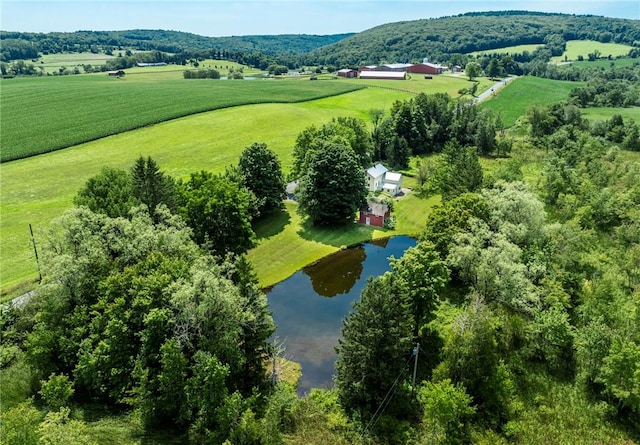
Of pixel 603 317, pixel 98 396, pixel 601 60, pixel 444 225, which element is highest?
pixel 601 60


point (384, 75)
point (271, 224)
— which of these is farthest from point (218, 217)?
point (384, 75)

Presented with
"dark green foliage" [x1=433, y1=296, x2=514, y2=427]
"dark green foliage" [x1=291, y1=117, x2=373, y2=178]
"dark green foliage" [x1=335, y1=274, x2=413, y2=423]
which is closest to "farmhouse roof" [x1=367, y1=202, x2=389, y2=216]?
"dark green foliage" [x1=291, y1=117, x2=373, y2=178]

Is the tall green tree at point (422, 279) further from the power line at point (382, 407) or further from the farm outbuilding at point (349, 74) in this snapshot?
the farm outbuilding at point (349, 74)

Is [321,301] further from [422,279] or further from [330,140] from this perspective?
[330,140]

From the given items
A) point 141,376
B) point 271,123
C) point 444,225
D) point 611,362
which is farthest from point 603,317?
point 271,123

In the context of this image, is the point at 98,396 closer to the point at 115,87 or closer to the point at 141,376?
the point at 141,376

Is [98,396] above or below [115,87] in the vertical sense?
below

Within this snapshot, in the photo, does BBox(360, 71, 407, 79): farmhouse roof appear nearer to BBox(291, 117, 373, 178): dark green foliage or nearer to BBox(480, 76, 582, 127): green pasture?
BBox(480, 76, 582, 127): green pasture
